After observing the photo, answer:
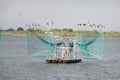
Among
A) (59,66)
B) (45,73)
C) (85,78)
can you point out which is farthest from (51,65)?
(85,78)

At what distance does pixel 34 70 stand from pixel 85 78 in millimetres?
6623

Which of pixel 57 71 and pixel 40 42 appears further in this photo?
pixel 40 42

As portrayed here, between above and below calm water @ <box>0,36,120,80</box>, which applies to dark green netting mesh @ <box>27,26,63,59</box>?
above

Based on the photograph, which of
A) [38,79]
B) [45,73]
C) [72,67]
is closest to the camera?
[38,79]

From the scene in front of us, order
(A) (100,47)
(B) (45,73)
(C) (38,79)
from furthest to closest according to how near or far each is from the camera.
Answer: (A) (100,47)
(B) (45,73)
(C) (38,79)

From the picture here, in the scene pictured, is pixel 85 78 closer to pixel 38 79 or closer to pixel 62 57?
pixel 38 79

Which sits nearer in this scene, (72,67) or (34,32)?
(72,67)

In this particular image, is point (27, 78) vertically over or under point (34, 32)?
under

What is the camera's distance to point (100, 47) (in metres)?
51.7

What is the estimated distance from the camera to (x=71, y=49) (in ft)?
164

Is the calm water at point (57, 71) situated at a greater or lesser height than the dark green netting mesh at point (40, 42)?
lesser

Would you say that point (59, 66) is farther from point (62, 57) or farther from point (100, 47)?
point (100, 47)

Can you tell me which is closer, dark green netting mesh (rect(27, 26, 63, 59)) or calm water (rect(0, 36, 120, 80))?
calm water (rect(0, 36, 120, 80))

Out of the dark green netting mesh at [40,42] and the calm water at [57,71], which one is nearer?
the calm water at [57,71]
